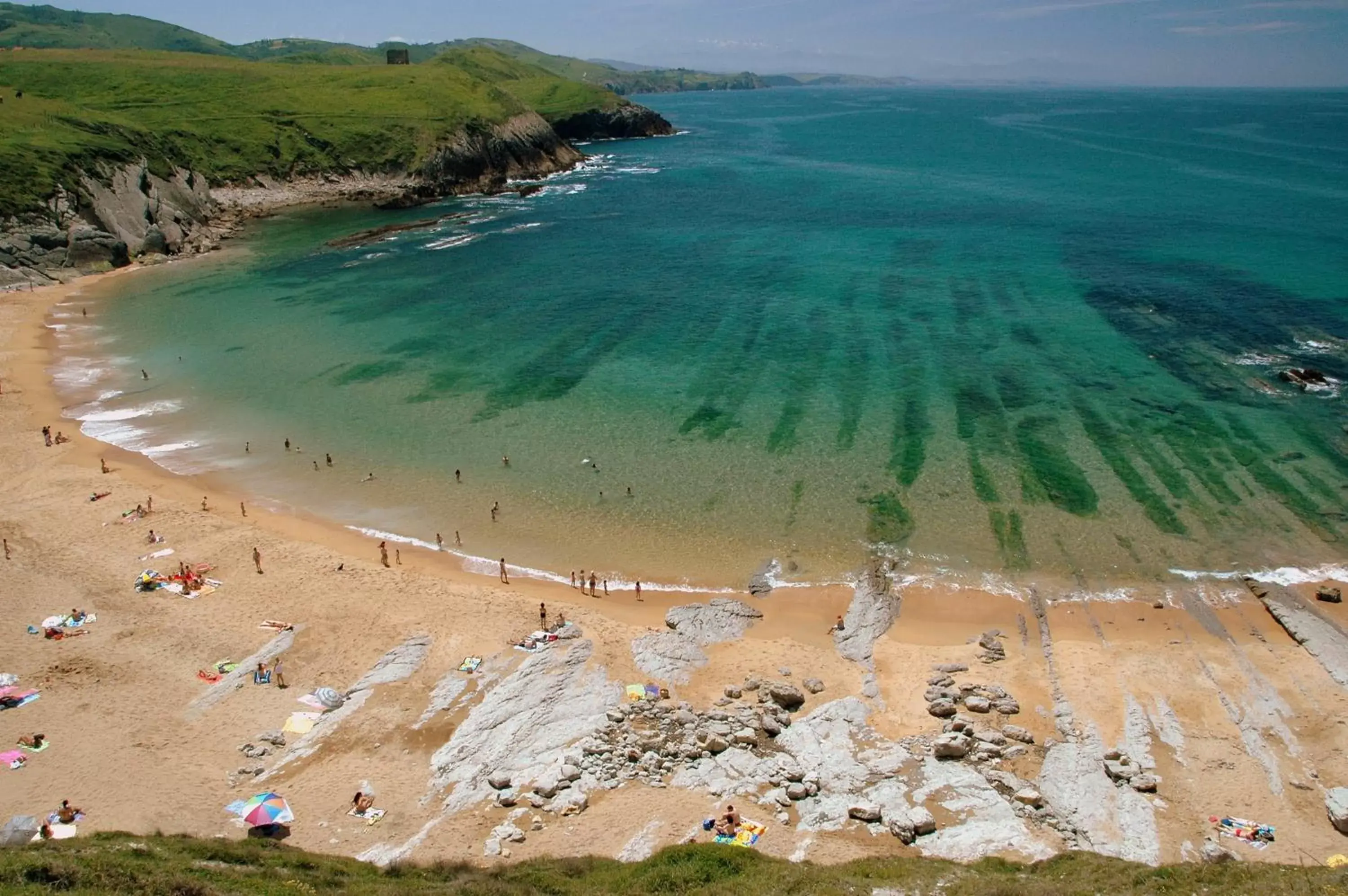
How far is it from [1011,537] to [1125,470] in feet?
32.4

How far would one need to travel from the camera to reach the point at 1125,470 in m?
A: 43.1

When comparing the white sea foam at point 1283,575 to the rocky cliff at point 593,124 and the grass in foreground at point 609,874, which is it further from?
the rocky cliff at point 593,124

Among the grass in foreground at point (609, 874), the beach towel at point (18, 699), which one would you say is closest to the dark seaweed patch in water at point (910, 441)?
the grass in foreground at point (609, 874)

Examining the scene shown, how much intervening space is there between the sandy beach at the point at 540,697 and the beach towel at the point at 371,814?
24 centimetres

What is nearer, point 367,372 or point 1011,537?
point 1011,537

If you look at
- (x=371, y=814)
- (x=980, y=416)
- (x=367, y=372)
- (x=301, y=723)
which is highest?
(x=367, y=372)

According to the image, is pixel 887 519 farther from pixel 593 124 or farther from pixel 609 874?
pixel 593 124

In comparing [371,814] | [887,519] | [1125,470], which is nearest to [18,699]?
[371,814]

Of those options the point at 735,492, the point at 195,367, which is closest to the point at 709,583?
the point at 735,492

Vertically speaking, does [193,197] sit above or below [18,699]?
above

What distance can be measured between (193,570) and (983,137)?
193 metres

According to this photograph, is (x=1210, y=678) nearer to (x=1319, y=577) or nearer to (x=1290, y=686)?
(x=1290, y=686)

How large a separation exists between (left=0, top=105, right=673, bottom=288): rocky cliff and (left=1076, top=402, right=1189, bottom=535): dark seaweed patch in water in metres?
89.9

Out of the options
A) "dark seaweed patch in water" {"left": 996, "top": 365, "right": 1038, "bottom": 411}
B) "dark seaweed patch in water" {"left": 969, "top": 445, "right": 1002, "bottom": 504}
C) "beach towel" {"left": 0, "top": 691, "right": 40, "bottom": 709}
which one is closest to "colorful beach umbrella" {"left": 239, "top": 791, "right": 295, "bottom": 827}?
"beach towel" {"left": 0, "top": 691, "right": 40, "bottom": 709}
